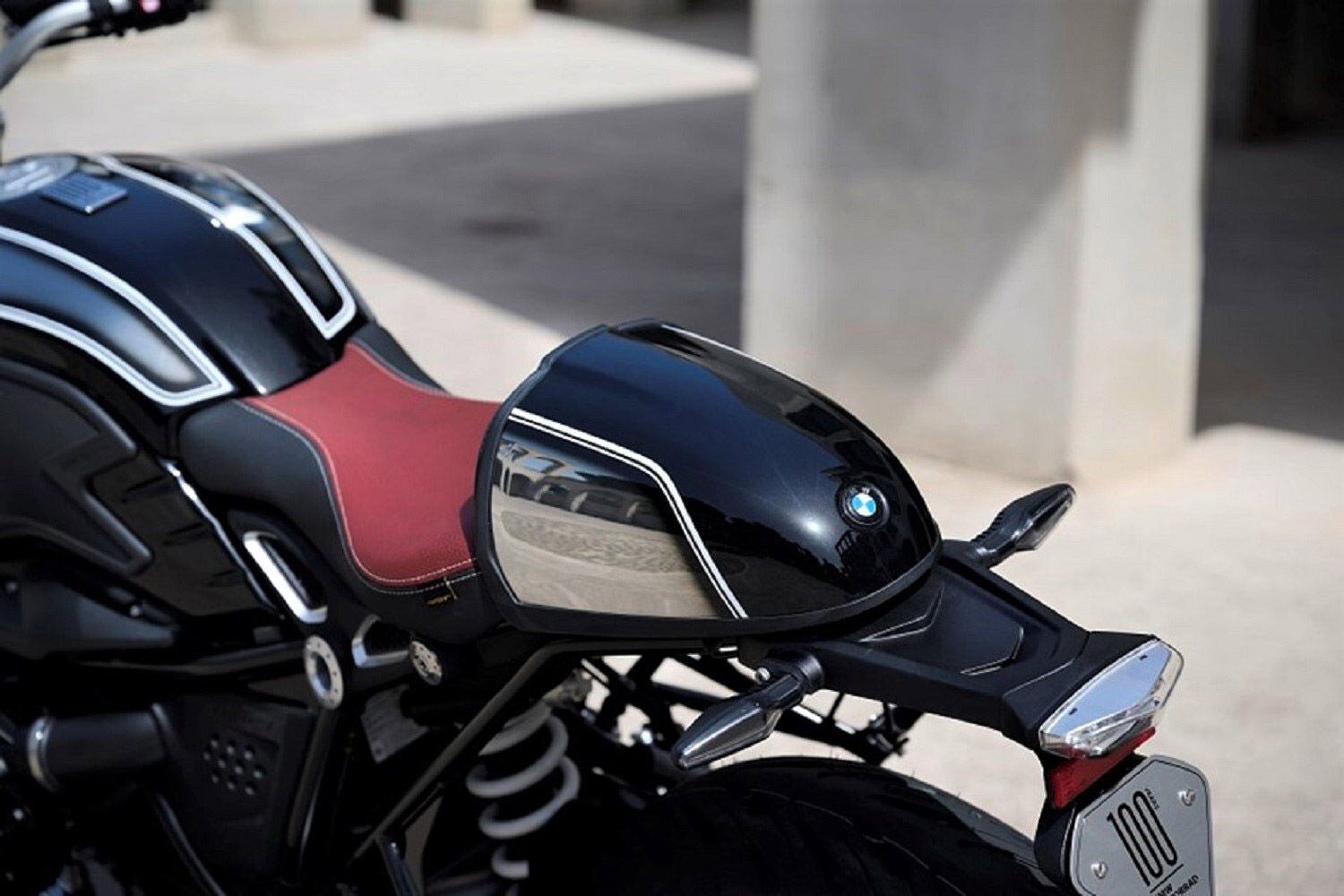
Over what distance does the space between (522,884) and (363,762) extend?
0.23 meters

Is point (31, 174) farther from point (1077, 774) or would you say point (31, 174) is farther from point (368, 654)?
point (1077, 774)

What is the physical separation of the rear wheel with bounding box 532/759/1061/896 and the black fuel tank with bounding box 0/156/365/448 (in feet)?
2.34

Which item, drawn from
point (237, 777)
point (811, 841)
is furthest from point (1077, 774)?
point (237, 777)

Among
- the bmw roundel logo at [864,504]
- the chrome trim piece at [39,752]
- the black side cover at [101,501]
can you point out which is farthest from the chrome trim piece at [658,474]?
the chrome trim piece at [39,752]

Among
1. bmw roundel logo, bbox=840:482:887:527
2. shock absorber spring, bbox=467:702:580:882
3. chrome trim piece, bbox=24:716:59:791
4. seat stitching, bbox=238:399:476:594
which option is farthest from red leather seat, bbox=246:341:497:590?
chrome trim piece, bbox=24:716:59:791

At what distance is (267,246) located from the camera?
2.65 metres

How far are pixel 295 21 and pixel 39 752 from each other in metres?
10.9

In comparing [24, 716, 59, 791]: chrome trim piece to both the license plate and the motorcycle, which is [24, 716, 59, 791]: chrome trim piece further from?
the license plate

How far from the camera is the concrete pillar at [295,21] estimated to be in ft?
42.6

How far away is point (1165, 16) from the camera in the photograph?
5.29 meters

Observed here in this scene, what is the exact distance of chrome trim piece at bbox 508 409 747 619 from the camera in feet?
6.75

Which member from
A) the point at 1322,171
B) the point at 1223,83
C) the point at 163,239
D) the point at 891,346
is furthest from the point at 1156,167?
the point at 1223,83

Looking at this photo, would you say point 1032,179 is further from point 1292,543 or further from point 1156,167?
point 1292,543

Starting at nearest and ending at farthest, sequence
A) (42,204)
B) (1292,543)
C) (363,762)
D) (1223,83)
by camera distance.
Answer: (363,762), (42,204), (1292,543), (1223,83)
